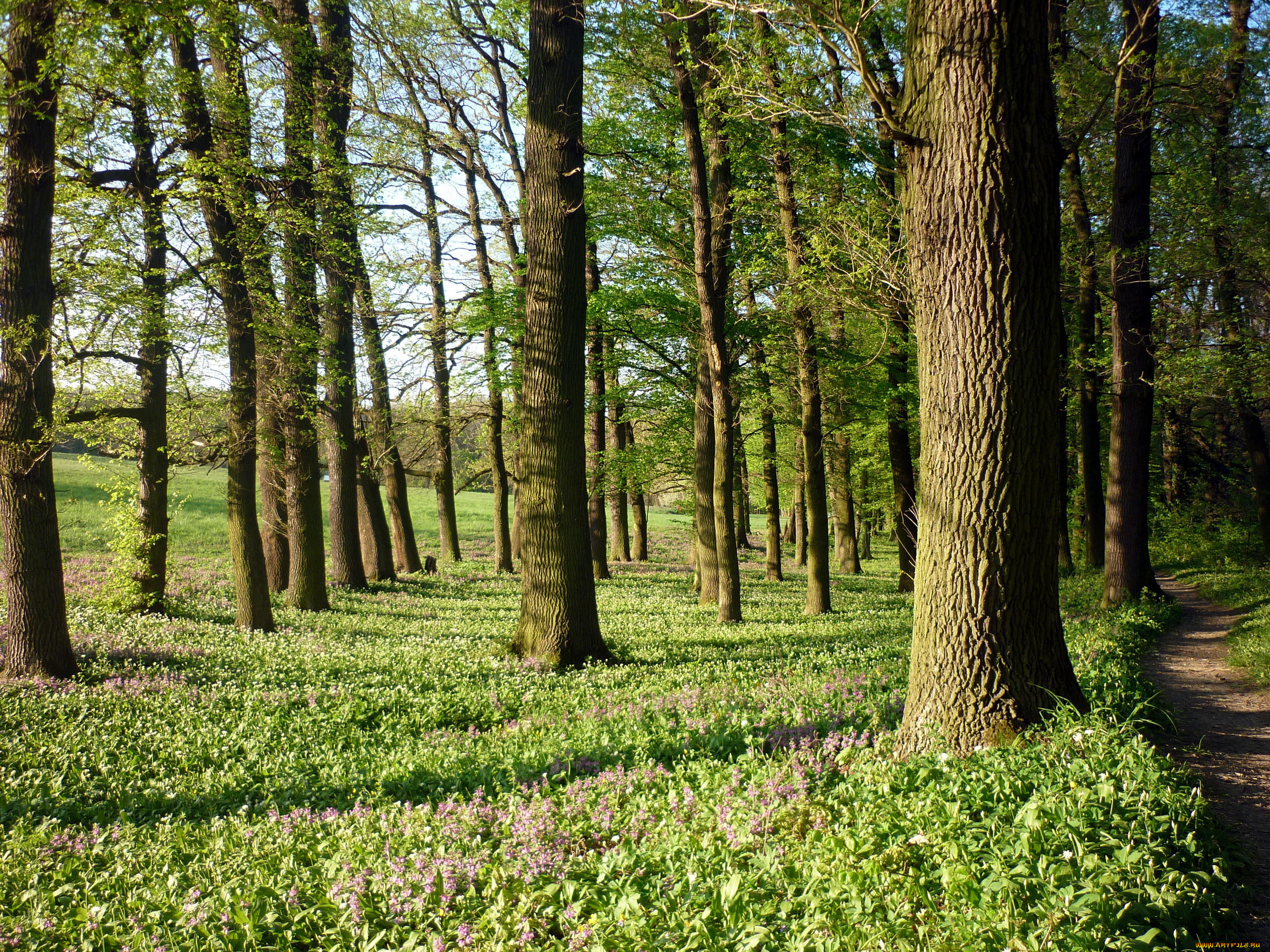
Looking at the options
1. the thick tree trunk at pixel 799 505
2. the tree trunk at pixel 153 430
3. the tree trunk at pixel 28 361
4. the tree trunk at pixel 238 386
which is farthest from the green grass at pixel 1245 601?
the tree trunk at pixel 153 430

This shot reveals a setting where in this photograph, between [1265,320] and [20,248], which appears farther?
[1265,320]

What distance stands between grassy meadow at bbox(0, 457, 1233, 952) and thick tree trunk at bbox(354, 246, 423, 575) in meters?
11.3

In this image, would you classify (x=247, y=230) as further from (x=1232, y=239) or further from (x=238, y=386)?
(x=1232, y=239)

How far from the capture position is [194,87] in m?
11.3

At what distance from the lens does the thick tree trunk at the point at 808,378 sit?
541 inches

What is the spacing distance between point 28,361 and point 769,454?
63.4 ft

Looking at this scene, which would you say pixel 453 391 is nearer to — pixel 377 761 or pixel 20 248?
pixel 20 248

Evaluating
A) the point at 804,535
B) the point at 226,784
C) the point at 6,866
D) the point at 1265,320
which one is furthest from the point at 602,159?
the point at 804,535

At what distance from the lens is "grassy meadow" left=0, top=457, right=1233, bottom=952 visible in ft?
10.7

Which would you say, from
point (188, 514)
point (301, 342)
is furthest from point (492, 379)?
point (188, 514)

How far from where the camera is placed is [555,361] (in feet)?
32.4

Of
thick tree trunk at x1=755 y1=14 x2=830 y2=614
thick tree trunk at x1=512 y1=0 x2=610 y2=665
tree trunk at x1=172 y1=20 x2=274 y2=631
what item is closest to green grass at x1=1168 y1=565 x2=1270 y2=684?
thick tree trunk at x1=755 y1=14 x2=830 y2=614

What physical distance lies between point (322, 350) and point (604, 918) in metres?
14.1

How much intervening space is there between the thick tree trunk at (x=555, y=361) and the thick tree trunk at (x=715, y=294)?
3769 mm
